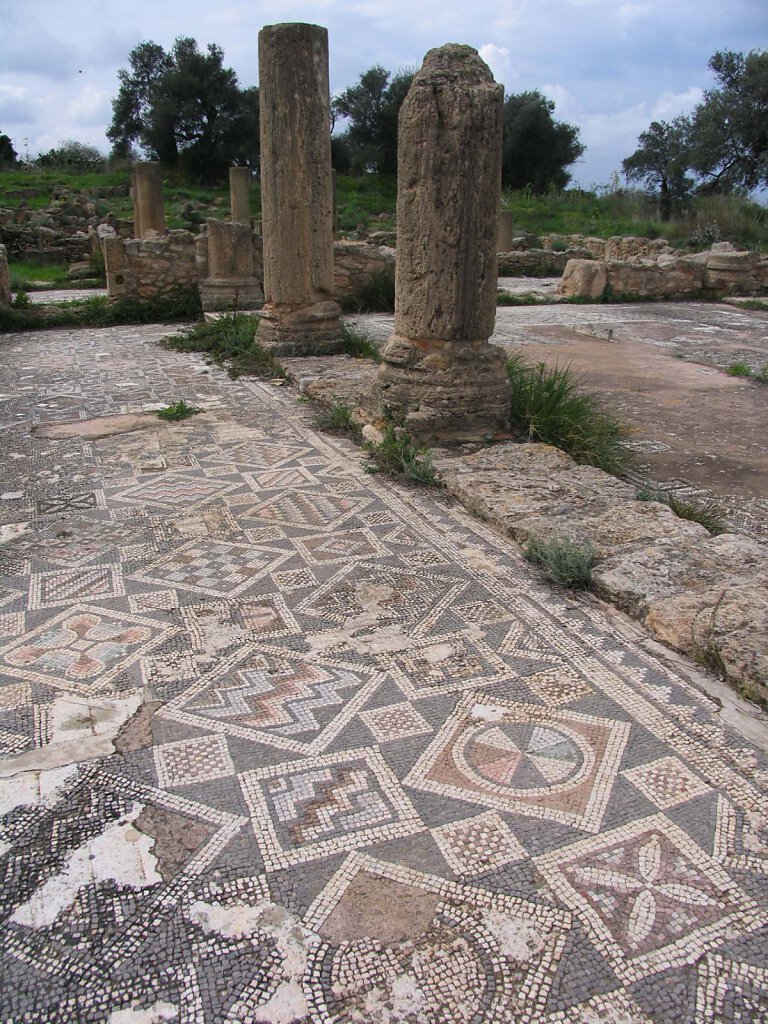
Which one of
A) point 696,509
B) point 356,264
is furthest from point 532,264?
point 696,509

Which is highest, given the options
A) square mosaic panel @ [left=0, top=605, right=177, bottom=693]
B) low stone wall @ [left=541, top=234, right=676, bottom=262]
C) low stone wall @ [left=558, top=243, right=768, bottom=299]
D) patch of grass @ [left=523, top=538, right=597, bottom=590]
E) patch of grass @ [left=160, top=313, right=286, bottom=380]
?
low stone wall @ [left=541, top=234, right=676, bottom=262]

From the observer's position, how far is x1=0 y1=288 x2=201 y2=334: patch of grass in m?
11.2

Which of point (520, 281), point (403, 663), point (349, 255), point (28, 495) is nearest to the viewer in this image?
point (403, 663)

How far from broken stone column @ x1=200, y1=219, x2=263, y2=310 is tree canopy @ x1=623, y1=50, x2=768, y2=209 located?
875 inches

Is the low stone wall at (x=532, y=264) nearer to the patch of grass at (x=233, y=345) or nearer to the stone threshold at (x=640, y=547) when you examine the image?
the patch of grass at (x=233, y=345)

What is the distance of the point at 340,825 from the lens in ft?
6.60

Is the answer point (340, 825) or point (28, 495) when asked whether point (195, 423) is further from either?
point (340, 825)

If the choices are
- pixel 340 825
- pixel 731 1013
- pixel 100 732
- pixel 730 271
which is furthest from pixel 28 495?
pixel 730 271

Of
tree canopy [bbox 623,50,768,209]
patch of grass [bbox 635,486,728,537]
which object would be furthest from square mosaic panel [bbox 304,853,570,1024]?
tree canopy [bbox 623,50,768,209]

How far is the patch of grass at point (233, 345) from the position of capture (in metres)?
8.07

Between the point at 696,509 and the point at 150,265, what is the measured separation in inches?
404

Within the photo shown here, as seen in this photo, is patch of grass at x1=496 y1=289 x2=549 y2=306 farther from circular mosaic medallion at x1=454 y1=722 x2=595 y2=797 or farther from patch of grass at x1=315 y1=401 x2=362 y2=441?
circular mosaic medallion at x1=454 y1=722 x2=595 y2=797

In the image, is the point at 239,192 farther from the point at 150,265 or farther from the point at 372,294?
the point at 372,294

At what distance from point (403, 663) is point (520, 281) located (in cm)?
1670
